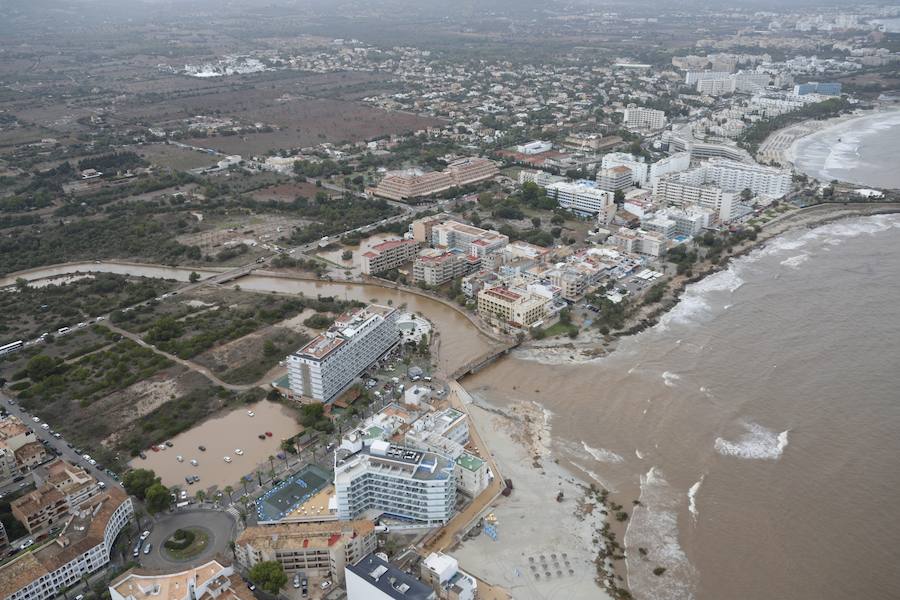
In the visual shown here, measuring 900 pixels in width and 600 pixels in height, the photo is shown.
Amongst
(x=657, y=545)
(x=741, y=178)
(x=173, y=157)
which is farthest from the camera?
(x=173, y=157)

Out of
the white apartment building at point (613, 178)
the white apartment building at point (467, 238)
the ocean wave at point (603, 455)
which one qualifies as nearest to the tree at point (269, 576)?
the ocean wave at point (603, 455)

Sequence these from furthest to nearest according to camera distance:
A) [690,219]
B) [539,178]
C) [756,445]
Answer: [539,178] < [690,219] < [756,445]

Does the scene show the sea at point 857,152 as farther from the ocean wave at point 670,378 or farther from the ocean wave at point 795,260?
the ocean wave at point 670,378

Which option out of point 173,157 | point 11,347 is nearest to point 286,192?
point 173,157

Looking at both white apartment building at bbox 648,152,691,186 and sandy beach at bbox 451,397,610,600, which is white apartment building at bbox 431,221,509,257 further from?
white apartment building at bbox 648,152,691,186

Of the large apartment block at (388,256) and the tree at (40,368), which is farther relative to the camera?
the large apartment block at (388,256)

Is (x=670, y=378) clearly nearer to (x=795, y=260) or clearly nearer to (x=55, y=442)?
(x=795, y=260)

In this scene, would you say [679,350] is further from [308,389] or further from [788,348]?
[308,389]
